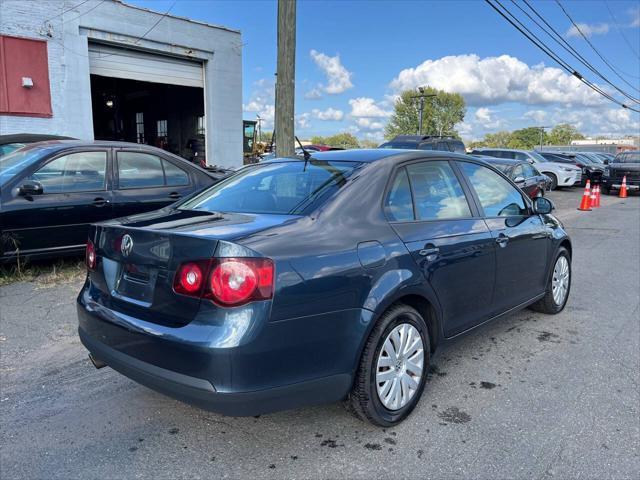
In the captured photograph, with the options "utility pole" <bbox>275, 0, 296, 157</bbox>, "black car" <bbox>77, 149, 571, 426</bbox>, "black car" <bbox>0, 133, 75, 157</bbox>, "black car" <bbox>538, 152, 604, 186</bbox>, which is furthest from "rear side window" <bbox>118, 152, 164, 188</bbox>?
"black car" <bbox>538, 152, 604, 186</bbox>

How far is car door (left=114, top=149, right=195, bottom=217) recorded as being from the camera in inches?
245

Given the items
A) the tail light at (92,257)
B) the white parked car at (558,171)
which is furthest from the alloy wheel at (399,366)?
the white parked car at (558,171)

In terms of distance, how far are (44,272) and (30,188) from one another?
120 centimetres

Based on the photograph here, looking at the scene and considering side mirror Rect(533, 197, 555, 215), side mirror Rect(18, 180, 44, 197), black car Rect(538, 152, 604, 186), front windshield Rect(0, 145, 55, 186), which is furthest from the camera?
black car Rect(538, 152, 604, 186)

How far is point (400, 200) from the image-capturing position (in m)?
3.27

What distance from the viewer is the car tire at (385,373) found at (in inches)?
111

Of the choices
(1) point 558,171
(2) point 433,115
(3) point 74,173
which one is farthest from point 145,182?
(2) point 433,115

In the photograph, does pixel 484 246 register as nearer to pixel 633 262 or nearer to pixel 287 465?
pixel 287 465

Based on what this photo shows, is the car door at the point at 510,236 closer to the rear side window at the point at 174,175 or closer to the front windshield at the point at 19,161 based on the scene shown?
the rear side window at the point at 174,175

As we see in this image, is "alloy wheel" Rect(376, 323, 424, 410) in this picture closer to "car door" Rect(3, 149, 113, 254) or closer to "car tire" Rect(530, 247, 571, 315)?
"car tire" Rect(530, 247, 571, 315)

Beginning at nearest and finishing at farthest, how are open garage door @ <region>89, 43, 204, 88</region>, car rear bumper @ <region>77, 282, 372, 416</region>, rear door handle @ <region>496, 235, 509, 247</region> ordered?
car rear bumper @ <region>77, 282, 372, 416</region> < rear door handle @ <region>496, 235, 509, 247</region> < open garage door @ <region>89, 43, 204, 88</region>

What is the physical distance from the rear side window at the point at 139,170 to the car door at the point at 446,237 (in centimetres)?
413

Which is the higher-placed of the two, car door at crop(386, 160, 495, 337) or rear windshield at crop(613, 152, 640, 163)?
rear windshield at crop(613, 152, 640, 163)

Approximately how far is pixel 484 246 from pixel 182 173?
4.49 m
